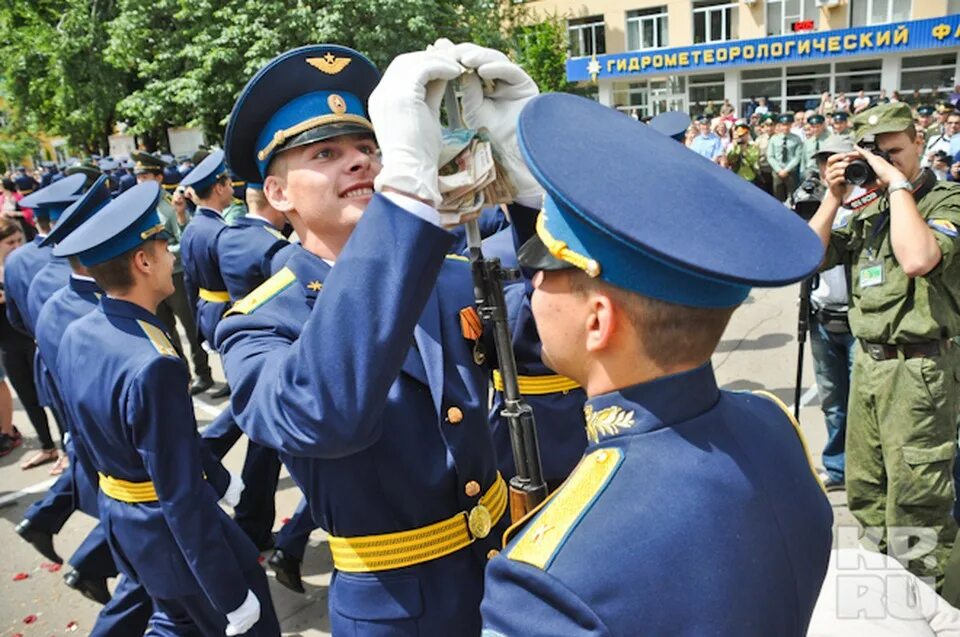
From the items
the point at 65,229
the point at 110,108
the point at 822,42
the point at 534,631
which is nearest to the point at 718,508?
the point at 534,631

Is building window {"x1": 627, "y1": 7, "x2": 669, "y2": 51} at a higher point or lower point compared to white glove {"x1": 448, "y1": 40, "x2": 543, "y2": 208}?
lower

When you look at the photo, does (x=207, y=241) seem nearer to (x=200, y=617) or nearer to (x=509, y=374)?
(x=200, y=617)

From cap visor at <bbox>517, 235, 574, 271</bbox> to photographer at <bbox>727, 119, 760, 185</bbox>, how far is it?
10.6 metres

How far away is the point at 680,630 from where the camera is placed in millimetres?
1089

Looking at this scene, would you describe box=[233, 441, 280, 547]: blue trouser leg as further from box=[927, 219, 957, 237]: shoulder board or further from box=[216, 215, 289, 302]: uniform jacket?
box=[927, 219, 957, 237]: shoulder board

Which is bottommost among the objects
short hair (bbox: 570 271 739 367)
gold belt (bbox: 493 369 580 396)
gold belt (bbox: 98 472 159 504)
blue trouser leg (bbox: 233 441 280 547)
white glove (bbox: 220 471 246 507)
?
blue trouser leg (bbox: 233 441 280 547)

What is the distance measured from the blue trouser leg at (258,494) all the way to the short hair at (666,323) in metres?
3.49

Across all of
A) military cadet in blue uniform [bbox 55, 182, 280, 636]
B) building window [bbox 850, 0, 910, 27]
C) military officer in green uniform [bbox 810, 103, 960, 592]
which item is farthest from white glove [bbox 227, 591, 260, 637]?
building window [bbox 850, 0, 910, 27]

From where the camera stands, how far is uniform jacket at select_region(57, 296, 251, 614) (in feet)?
8.33

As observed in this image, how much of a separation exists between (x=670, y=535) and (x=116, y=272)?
2481 millimetres

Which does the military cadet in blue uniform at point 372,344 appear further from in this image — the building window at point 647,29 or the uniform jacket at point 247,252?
the building window at point 647,29

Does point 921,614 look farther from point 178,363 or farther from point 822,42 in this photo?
point 822,42

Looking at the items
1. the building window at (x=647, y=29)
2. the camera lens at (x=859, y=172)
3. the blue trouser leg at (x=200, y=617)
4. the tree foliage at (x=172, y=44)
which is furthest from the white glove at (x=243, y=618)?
the building window at (x=647, y=29)

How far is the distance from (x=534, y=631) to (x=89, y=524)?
15.3ft
